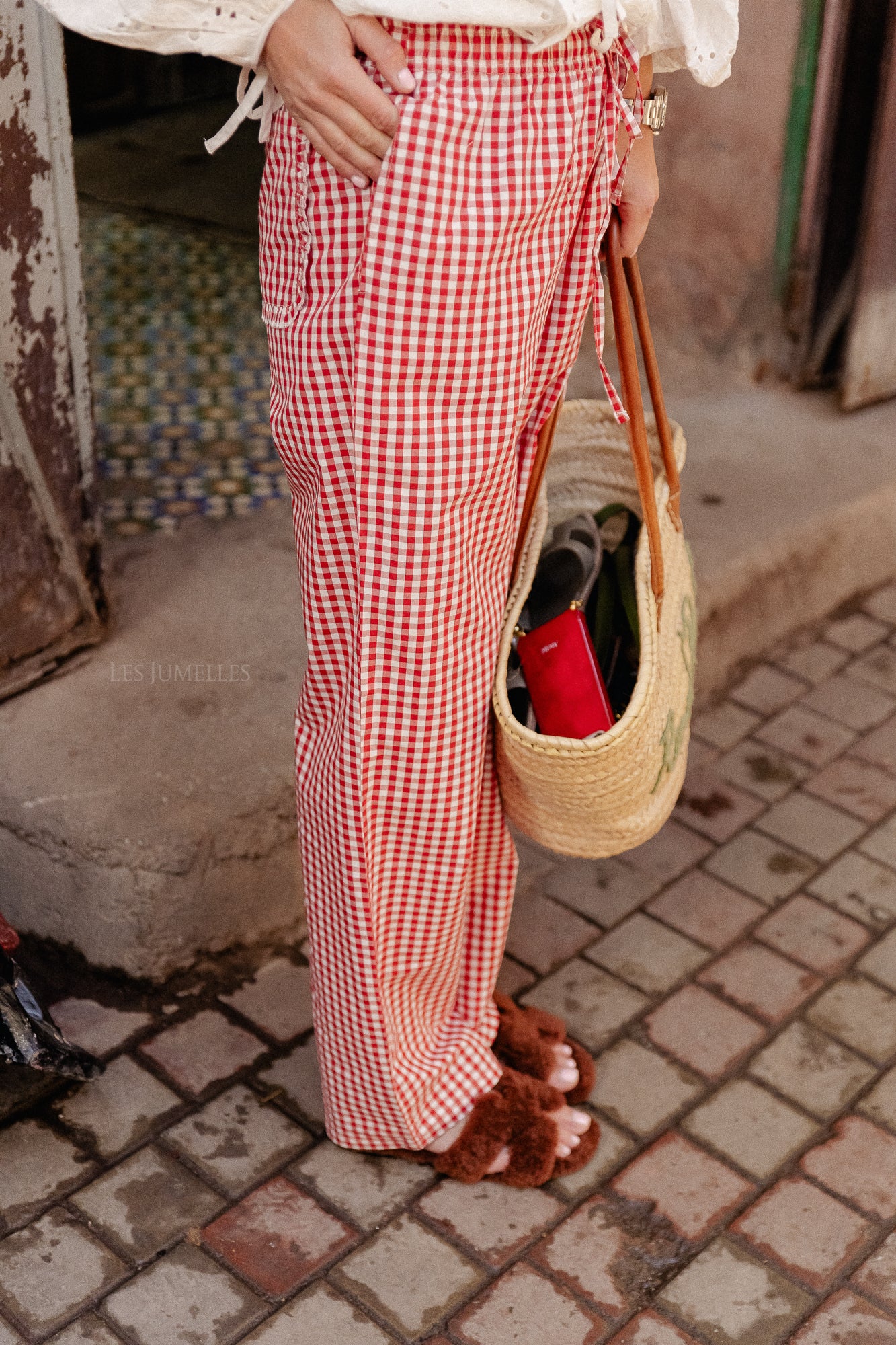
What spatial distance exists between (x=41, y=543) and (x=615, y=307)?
1.11m

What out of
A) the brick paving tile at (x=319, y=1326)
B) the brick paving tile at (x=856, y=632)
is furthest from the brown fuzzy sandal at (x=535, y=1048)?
the brick paving tile at (x=856, y=632)

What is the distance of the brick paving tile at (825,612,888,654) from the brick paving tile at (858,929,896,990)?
3.23 feet

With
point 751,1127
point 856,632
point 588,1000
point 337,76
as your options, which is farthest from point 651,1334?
point 856,632

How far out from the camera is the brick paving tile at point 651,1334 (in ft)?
6.01

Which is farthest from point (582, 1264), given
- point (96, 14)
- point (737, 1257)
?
point (96, 14)

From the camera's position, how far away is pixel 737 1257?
1.95 m

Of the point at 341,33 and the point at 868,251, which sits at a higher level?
the point at 341,33

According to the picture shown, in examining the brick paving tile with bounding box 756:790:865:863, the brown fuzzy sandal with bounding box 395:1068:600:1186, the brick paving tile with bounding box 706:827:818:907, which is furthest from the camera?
the brick paving tile with bounding box 756:790:865:863

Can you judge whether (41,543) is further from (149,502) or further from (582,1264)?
(582,1264)

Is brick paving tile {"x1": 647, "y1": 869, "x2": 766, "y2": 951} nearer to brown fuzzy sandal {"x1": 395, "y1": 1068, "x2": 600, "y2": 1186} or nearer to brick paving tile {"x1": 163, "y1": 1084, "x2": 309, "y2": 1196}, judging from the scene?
brown fuzzy sandal {"x1": 395, "y1": 1068, "x2": 600, "y2": 1186}

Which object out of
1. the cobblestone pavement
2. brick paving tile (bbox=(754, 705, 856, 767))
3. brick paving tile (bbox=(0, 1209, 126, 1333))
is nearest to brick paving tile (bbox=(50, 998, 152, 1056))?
the cobblestone pavement

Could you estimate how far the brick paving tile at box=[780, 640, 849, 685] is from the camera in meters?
3.25

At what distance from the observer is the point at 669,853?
107 inches

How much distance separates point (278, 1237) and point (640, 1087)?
0.60 meters
